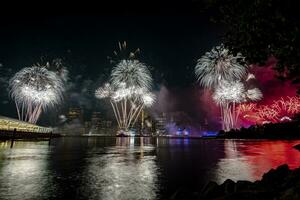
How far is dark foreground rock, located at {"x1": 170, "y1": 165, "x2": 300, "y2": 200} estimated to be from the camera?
10.8 m

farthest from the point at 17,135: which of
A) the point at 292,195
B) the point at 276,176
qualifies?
the point at 292,195

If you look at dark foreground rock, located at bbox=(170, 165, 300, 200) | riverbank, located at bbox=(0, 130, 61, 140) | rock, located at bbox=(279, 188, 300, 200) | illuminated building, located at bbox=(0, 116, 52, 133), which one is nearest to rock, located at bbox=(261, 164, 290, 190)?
dark foreground rock, located at bbox=(170, 165, 300, 200)

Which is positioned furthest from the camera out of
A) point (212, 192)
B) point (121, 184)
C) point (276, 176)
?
point (121, 184)

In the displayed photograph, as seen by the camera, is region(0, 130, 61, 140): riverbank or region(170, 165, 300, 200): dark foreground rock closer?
region(170, 165, 300, 200): dark foreground rock

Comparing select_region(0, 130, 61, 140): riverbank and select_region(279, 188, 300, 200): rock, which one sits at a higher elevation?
select_region(0, 130, 61, 140): riverbank

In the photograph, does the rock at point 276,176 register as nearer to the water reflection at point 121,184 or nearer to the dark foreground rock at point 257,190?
the dark foreground rock at point 257,190

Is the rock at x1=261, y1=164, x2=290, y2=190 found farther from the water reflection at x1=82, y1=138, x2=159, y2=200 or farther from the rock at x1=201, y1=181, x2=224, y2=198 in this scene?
the water reflection at x1=82, y1=138, x2=159, y2=200

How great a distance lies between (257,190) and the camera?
11.1 m

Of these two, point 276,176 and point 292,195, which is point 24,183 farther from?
point 292,195

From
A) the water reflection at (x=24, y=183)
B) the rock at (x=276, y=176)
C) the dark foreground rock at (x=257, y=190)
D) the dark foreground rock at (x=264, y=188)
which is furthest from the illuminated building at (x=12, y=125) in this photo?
the rock at (x=276, y=176)

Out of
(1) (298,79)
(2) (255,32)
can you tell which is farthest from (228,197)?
(2) (255,32)

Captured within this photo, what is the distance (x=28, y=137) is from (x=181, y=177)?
8405 centimetres

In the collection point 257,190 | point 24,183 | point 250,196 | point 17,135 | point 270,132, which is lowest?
point 24,183

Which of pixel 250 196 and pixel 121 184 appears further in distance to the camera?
pixel 121 184
